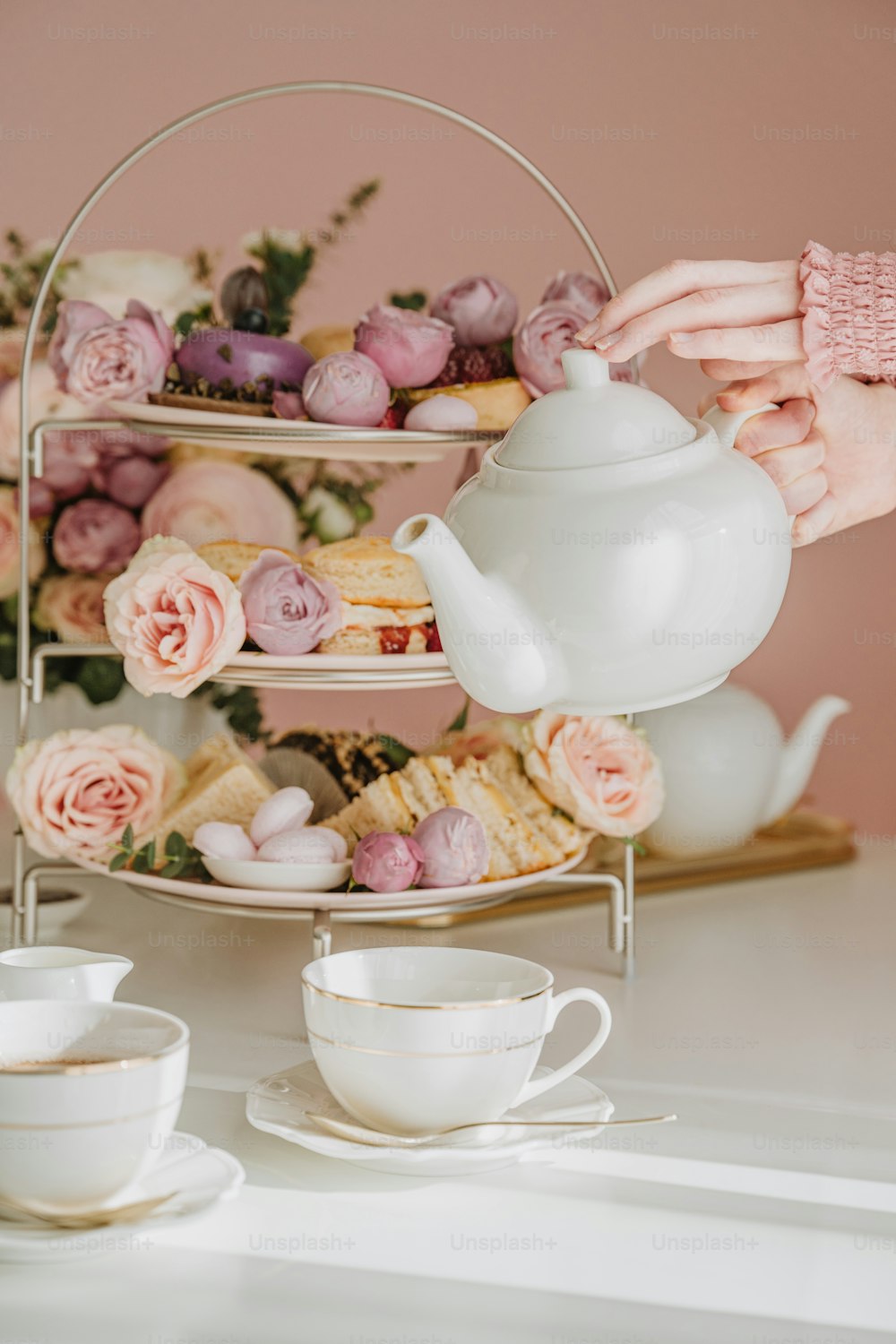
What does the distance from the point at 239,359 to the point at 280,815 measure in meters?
0.36

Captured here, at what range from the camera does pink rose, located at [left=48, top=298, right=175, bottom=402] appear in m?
1.16

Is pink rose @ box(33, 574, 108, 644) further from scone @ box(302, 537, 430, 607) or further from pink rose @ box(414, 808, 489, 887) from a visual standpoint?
pink rose @ box(414, 808, 489, 887)

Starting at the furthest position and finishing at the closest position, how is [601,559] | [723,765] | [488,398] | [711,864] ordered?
[711,864]
[723,765]
[488,398]
[601,559]

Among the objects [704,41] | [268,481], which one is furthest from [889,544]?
[268,481]

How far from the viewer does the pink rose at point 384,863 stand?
3.54 feet

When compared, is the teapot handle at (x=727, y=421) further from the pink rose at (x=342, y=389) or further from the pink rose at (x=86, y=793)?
the pink rose at (x=86, y=793)

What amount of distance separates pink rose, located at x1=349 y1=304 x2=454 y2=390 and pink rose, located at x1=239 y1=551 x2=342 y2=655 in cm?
16

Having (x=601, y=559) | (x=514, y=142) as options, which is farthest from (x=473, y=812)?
(x=514, y=142)

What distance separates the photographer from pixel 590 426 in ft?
2.02

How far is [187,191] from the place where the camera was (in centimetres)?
182

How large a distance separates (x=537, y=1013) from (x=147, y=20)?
4.82 ft

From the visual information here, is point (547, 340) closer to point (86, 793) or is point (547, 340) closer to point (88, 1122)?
point (86, 793)

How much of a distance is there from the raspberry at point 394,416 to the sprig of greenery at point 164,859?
36cm

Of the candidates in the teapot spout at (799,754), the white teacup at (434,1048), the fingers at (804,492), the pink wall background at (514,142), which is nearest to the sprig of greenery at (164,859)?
the white teacup at (434,1048)
